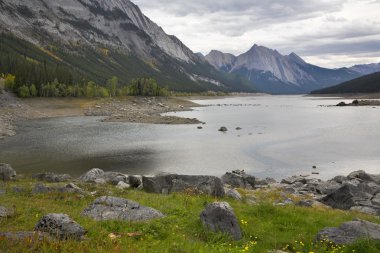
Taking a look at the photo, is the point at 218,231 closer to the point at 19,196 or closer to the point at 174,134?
the point at 19,196

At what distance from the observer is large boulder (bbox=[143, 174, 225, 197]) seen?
26267 millimetres

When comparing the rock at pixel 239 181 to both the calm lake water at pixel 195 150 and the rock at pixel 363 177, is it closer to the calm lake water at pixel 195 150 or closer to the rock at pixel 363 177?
the calm lake water at pixel 195 150

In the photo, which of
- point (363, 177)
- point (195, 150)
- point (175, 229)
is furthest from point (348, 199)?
point (195, 150)

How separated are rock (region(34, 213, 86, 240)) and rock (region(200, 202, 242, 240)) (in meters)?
4.84

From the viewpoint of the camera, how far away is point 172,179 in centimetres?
2923

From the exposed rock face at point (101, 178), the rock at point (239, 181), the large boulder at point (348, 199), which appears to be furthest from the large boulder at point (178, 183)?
the rock at point (239, 181)

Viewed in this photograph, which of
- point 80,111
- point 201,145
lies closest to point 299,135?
point 201,145

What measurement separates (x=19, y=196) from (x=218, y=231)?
1335 centimetres

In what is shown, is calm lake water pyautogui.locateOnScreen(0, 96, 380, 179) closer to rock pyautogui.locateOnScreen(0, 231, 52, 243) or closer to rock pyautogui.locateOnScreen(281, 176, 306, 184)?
rock pyautogui.locateOnScreen(281, 176, 306, 184)

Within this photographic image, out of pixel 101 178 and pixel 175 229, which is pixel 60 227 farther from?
pixel 101 178

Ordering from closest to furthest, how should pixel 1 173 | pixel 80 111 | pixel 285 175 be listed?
pixel 1 173
pixel 285 175
pixel 80 111

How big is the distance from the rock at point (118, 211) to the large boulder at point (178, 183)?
909cm

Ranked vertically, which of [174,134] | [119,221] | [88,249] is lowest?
[174,134]

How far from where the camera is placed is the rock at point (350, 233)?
13.7m
